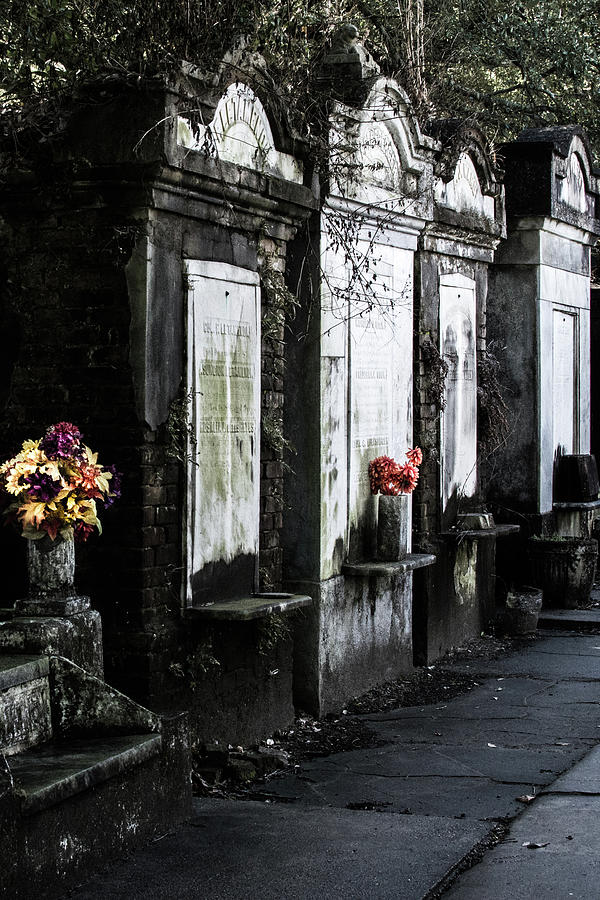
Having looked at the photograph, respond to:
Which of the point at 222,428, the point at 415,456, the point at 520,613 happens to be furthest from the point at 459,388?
the point at 222,428

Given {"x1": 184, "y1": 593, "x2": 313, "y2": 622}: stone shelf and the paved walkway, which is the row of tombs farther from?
the paved walkway

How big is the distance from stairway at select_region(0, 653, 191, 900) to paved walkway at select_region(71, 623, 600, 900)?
0.44 feet

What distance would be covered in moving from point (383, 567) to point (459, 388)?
248 centimetres

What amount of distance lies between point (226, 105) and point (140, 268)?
3.61 ft

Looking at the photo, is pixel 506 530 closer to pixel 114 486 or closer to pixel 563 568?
pixel 563 568

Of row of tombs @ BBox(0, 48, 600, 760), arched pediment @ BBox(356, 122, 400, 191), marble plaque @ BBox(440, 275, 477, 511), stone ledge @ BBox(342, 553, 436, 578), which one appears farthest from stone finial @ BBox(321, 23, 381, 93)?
stone ledge @ BBox(342, 553, 436, 578)

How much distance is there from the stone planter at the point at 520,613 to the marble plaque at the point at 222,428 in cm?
400

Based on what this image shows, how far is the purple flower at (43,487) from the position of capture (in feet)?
17.4

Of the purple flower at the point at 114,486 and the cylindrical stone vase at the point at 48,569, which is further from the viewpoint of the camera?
the purple flower at the point at 114,486

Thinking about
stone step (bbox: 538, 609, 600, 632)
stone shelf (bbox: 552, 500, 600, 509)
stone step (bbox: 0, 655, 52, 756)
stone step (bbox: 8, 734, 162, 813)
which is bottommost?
stone step (bbox: 538, 609, 600, 632)

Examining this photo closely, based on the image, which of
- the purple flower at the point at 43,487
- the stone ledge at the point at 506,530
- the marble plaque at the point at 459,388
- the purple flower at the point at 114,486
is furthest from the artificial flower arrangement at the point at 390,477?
the purple flower at the point at 43,487

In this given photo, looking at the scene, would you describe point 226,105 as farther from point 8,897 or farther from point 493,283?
point 493,283

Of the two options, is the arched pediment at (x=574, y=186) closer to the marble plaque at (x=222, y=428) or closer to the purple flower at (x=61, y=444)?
the marble plaque at (x=222, y=428)

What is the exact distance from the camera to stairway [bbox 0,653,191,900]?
4332mm
